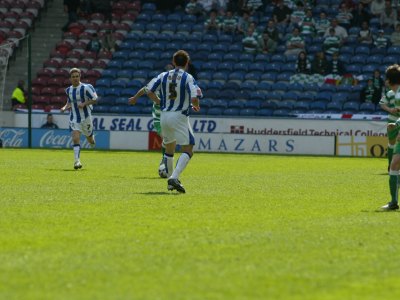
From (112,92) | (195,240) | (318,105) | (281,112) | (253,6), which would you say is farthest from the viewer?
(253,6)

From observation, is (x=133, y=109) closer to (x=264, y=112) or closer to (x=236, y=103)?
(x=236, y=103)

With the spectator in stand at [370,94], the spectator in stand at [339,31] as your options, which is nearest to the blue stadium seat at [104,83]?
the spectator in stand at [339,31]

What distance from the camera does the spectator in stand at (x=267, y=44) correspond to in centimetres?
4250

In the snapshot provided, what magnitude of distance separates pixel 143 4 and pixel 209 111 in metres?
9.14

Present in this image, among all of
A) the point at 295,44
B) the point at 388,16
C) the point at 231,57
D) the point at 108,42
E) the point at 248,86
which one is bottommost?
the point at 248,86

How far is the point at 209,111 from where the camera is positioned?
40.8 metres

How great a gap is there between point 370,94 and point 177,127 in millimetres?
22329

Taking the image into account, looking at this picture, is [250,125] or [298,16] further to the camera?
[298,16]

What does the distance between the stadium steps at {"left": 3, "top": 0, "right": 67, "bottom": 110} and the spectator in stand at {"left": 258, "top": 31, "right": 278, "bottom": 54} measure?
31.7 feet

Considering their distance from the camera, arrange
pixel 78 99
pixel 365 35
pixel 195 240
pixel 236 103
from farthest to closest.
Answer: pixel 365 35 < pixel 236 103 < pixel 78 99 < pixel 195 240

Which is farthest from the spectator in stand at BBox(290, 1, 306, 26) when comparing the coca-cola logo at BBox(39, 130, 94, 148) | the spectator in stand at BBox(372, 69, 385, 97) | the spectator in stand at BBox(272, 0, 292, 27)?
the coca-cola logo at BBox(39, 130, 94, 148)

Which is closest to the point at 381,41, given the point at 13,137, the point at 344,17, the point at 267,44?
the point at 344,17

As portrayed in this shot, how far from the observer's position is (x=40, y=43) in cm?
4666

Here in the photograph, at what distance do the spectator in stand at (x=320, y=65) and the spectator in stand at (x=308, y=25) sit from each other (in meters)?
1.93
